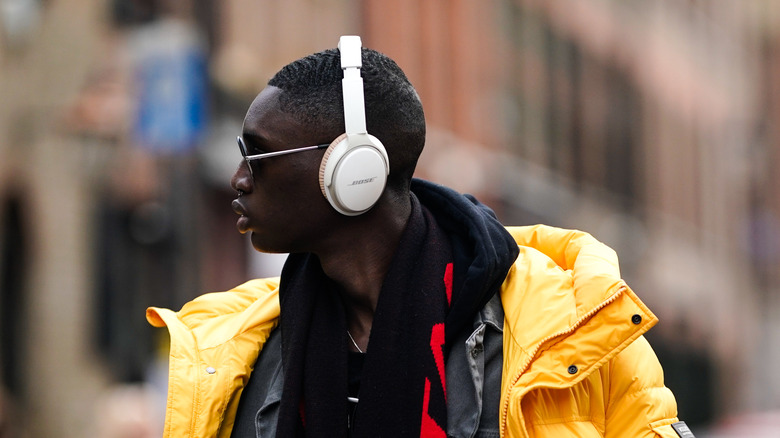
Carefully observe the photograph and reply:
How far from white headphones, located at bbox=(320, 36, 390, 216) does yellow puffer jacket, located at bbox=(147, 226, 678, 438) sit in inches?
18.6

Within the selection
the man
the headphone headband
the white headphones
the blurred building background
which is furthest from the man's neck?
the blurred building background

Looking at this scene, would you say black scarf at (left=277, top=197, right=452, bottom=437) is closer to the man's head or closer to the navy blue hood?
the navy blue hood

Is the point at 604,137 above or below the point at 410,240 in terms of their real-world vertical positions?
below

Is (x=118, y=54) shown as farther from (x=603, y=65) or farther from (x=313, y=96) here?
(x=603, y=65)

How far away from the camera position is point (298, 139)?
345 centimetres

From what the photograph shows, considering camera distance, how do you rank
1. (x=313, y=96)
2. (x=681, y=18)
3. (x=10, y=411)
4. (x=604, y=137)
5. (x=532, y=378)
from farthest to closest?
1. (x=681, y=18)
2. (x=604, y=137)
3. (x=10, y=411)
4. (x=313, y=96)
5. (x=532, y=378)

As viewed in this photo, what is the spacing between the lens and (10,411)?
11.4 m

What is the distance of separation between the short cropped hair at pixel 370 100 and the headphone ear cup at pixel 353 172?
0.21 ft

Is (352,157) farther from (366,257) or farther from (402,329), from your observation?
(402,329)

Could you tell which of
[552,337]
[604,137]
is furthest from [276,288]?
Result: [604,137]

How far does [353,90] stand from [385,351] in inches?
27.6

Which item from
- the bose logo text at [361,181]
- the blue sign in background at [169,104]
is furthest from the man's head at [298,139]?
the blue sign in background at [169,104]

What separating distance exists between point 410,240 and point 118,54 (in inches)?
373

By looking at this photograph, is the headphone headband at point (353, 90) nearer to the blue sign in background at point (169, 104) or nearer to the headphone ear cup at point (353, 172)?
the headphone ear cup at point (353, 172)
